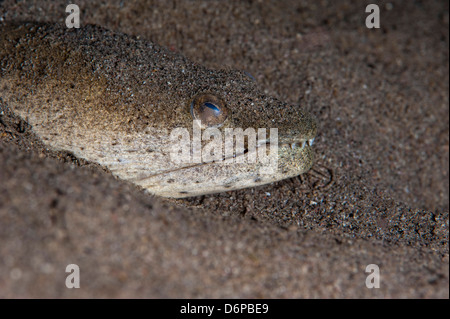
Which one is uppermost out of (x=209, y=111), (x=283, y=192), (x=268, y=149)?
(x=209, y=111)

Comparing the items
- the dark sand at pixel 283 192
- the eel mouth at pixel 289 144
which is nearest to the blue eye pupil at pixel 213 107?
the eel mouth at pixel 289 144

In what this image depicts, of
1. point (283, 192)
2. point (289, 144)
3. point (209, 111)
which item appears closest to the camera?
point (209, 111)

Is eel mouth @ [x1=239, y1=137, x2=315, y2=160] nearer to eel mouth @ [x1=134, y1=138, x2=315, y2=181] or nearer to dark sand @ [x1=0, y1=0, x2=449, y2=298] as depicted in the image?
eel mouth @ [x1=134, y1=138, x2=315, y2=181]

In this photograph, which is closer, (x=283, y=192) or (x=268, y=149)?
(x=268, y=149)

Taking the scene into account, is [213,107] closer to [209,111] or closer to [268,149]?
[209,111]

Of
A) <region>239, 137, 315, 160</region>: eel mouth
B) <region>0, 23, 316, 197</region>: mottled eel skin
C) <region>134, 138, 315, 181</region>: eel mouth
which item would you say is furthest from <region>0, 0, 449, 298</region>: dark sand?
<region>239, 137, 315, 160</region>: eel mouth

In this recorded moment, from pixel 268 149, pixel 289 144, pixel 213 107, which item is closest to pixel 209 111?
pixel 213 107

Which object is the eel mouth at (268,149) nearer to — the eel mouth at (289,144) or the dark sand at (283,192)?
the eel mouth at (289,144)

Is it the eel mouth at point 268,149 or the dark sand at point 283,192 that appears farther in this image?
the eel mouth at point 268,149
